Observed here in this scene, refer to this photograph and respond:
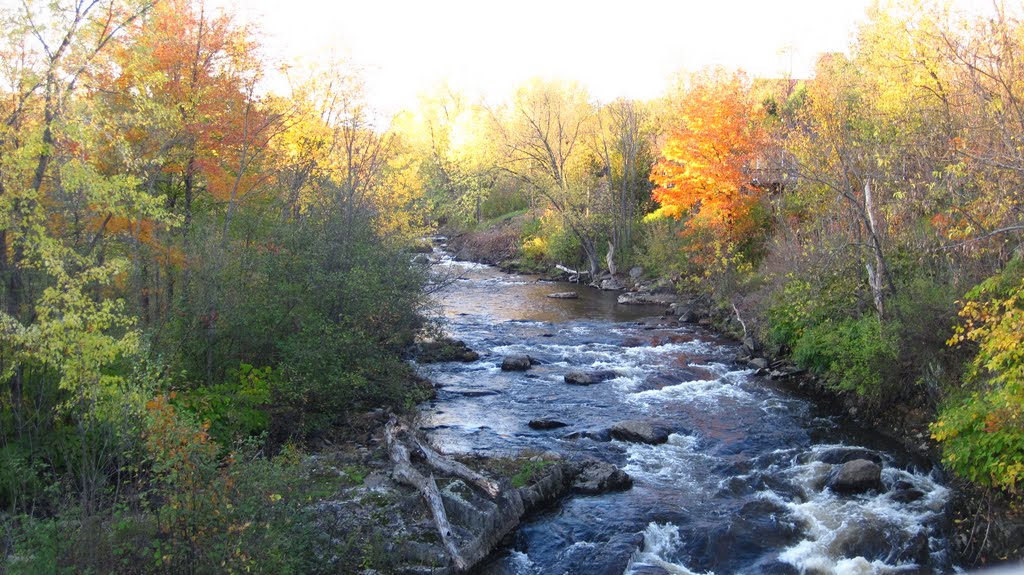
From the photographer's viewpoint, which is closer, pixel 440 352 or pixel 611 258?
pixel 440 352

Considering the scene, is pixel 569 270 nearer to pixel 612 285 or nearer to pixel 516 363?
pixel 612 285

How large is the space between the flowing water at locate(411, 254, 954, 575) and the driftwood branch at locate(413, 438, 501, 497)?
3.01 feet

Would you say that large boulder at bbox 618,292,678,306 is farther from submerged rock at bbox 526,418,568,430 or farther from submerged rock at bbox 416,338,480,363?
submerged rock at bbox 526,418,568,430

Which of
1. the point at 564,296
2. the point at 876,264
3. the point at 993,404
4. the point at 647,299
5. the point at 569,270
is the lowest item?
the point at 564,296

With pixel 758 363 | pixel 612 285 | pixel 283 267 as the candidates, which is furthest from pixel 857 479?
pixel 612 285

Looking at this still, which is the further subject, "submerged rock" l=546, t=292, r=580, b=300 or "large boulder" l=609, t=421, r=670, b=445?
"submerged rock" l=546, t=292, r=580, b=300

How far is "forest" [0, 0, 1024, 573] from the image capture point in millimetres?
8859

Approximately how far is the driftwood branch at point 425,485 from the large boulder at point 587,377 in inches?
298

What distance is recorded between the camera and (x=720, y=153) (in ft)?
99.1

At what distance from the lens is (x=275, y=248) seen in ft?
56.0

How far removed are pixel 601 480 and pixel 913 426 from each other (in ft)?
24.8

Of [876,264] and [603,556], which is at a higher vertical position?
[876,264]

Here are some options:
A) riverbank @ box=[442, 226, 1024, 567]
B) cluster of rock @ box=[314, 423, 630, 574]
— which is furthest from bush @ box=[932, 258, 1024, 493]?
cluster of rock @ box=[314, 423, 630, 574]

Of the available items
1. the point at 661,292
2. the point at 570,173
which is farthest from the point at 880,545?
the point at 570,173
